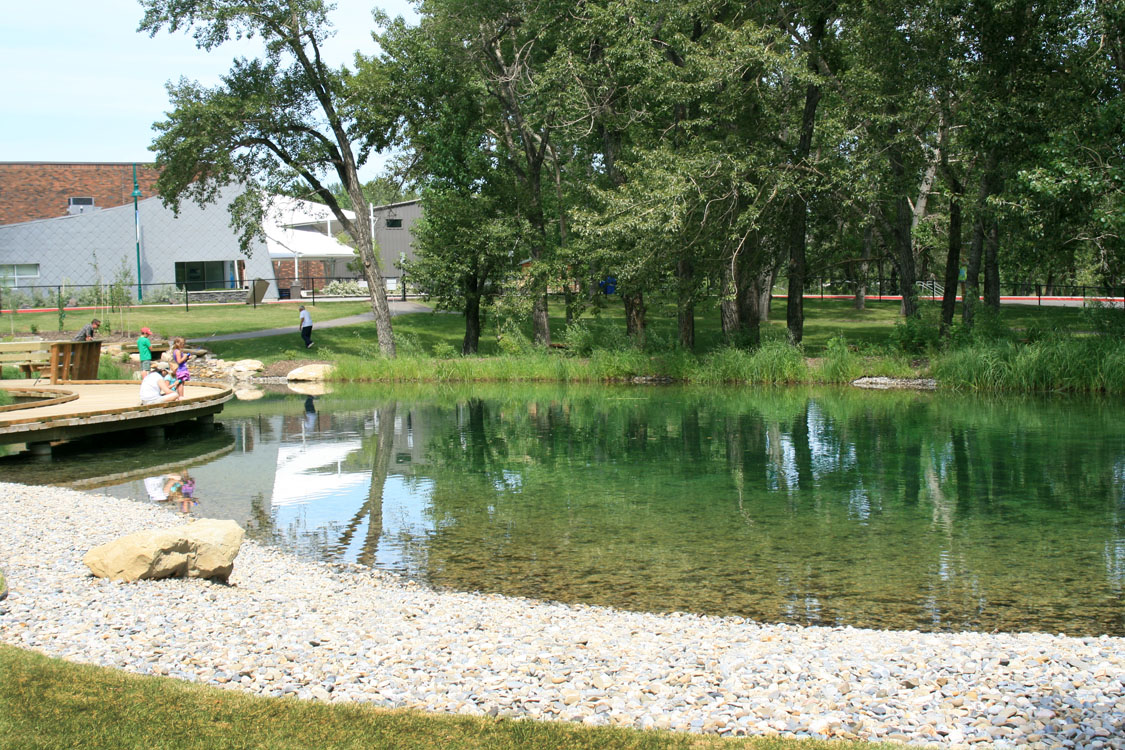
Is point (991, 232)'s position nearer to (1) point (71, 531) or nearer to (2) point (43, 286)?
(1) point (71, 531)

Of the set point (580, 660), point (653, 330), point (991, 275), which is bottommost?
point (580, 660)

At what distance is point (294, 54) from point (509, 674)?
1059 inches

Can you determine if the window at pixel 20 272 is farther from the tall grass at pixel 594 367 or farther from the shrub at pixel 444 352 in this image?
the shrub at pixel 444 352

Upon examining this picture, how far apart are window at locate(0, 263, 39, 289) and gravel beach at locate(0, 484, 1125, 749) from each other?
44.3m

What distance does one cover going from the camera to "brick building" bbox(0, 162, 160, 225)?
50.4m

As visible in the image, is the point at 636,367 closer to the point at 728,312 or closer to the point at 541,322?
the point at 728,312

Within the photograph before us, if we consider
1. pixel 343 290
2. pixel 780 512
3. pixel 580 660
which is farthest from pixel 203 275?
pixel 580 660

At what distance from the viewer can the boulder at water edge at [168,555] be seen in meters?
7.87

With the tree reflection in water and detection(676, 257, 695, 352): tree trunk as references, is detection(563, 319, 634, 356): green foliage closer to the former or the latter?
detection(676, 257, 695, 352): tree trunk

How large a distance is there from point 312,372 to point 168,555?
22909mm

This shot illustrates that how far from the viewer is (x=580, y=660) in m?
6.28

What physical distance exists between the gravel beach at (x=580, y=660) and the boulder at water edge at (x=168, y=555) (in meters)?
0.13

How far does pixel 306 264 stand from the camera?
2340 inches

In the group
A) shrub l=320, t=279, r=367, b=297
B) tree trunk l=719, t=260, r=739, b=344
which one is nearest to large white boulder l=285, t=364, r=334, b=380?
tree trunk l=719, t=260, r=739, b=344
